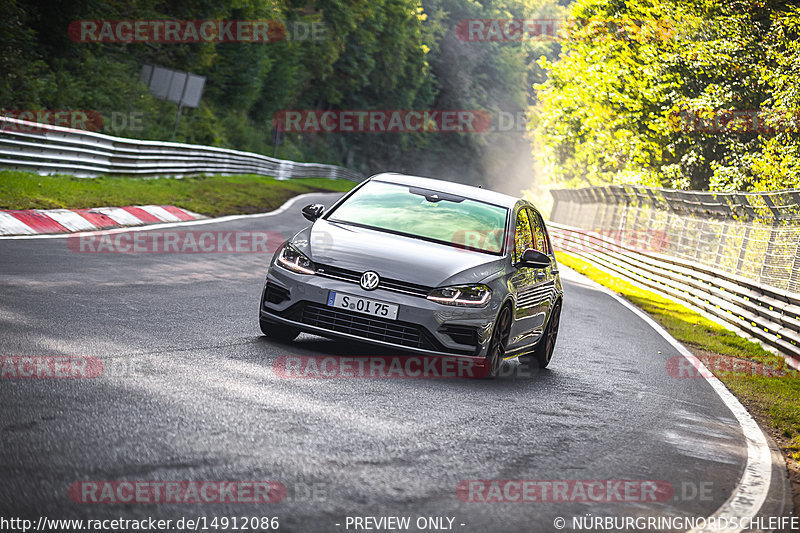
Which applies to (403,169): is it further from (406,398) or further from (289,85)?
(406,398)

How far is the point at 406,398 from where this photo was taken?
712cm

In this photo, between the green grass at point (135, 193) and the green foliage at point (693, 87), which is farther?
the green foliage at point (693, 87)

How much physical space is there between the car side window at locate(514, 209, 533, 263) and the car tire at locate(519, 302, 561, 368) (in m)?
0.88

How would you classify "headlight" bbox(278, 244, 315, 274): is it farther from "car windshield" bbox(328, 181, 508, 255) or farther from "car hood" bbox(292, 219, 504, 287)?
"car windshield" bbox(328, 181, 508, 255)

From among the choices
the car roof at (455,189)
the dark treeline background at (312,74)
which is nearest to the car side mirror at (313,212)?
the car roof at (455,189)

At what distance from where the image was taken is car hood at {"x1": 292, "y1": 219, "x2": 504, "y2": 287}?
317 inches

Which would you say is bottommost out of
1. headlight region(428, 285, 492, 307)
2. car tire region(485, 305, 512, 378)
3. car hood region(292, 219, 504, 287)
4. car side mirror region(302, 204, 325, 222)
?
car tire region(485, 305, 512, 378)

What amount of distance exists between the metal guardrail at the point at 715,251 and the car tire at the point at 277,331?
24.1 feet

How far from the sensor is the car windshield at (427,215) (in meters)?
8.98

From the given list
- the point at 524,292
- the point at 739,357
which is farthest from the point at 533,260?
the point at 739,357

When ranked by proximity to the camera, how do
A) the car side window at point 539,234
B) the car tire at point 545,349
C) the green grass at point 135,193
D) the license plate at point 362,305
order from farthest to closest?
the green grass at point 135,193
the car side window at point 539,234
the car tire at point 545,349
the license plate at point 362,305

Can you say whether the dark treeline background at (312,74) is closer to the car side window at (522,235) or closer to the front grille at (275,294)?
the car side window at (522,235)

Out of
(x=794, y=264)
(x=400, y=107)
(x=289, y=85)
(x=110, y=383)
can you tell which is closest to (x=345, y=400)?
(x=110, y=383)

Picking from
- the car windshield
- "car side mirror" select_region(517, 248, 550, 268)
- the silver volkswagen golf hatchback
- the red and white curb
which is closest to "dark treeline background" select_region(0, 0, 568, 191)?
the red and white curb
